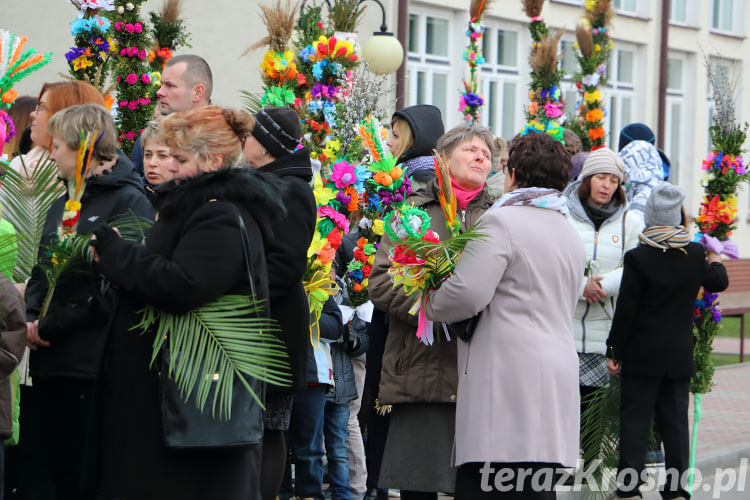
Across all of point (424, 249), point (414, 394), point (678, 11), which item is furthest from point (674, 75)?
point (424, 249)

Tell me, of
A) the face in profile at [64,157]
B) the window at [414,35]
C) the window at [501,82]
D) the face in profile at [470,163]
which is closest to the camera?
the face in profile at [64,157]

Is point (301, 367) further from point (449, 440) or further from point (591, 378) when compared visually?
point (591, 378)

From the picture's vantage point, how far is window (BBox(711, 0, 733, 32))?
2412cm

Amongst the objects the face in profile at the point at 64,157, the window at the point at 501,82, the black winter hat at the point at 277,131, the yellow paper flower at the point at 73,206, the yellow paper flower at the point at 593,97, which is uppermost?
the window at the point at 501,82

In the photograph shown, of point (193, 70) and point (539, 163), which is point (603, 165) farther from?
point (193, 70)

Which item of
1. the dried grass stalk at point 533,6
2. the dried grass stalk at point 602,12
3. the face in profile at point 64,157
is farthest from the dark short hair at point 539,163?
the dried grass stalk at point 602,12

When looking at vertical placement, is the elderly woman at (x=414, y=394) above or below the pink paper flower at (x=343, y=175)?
below

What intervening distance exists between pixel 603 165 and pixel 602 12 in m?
4.35

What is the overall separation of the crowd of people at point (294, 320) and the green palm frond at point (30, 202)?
0.16ft

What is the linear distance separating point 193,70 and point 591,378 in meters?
2.95

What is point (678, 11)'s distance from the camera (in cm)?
2302

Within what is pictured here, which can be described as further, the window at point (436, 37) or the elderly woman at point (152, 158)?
the window at point (436, 37)

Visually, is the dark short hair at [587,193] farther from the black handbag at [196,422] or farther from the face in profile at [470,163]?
the black handbag at [196,422]

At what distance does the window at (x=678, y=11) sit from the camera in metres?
22.8
